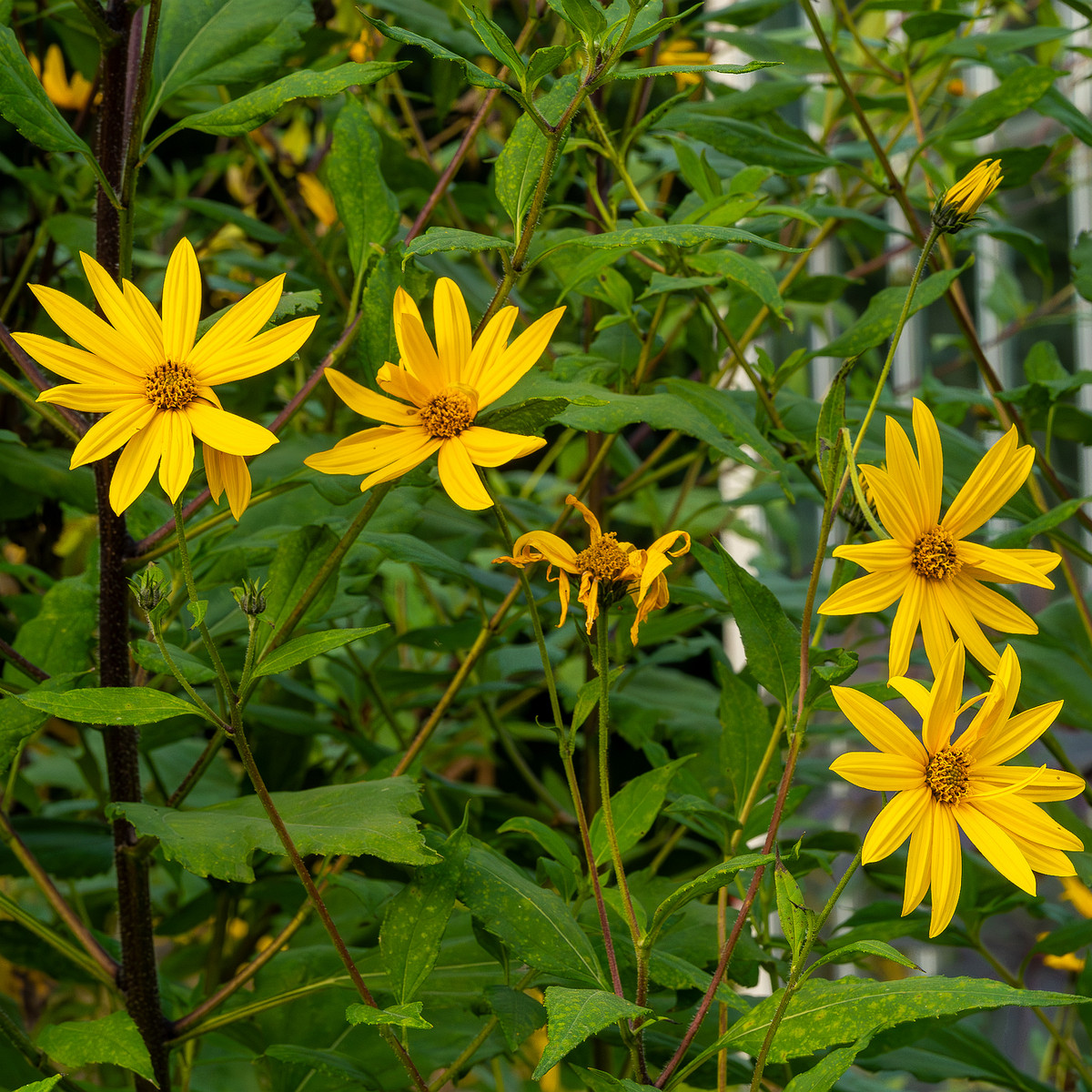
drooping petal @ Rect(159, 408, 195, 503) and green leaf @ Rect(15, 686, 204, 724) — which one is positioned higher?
drooping petal @ Rect(159, 408, 195, 503)

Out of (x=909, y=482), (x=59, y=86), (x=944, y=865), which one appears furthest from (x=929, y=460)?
(x=59, y=86)

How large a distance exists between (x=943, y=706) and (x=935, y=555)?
50mm

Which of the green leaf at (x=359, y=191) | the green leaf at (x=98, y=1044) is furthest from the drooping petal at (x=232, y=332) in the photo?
the green leaf at (x=98, y=1044)

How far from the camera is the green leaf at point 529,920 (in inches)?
12.6

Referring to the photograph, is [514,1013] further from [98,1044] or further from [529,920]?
[98,1044]

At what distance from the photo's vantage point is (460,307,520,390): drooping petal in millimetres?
310

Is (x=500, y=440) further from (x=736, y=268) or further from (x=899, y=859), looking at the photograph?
(x=899, y=859)

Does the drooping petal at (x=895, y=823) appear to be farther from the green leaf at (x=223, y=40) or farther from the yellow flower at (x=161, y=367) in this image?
the green leaf at (x=223, y=40)

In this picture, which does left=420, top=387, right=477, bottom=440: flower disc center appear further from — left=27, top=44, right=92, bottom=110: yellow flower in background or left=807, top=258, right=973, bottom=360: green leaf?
left=27, top=44, right=92, bottom=110: yellow flower in background

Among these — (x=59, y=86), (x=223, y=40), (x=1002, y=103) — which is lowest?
(x=223, y=40)

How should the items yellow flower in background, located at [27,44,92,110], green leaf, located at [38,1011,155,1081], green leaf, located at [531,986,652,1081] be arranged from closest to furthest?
green leaf, located at [531,986,652,1081] → green leaf, located at [38,1011,155,1081] → yellow flower in background, located at [27,44,92,110]

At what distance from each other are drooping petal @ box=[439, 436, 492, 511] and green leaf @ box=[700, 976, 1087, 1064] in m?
0.15

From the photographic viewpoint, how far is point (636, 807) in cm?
36

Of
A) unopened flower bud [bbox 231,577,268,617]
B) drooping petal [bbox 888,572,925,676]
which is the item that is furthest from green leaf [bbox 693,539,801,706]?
unopened flower bud [bbox 231,577,268,617]
